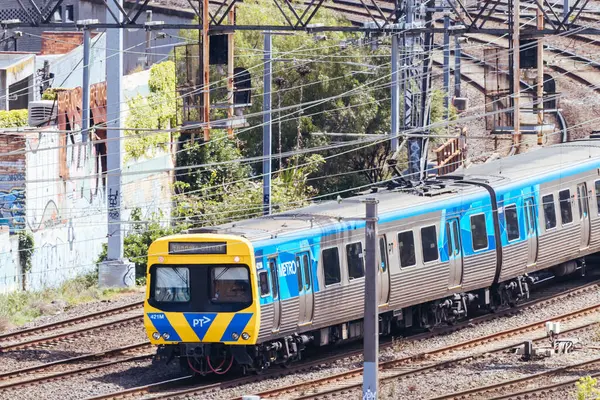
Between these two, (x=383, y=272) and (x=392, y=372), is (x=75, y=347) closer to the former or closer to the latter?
(x=383, y=272)

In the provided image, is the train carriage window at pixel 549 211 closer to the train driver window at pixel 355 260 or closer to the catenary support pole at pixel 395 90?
the catenary support pole at pixel 395 90

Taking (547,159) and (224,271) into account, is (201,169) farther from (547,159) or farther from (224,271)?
(224,271)

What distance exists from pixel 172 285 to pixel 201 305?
571mm

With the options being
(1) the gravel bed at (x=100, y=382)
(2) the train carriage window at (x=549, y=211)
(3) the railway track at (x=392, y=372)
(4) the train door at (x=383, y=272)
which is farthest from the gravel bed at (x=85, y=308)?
(2) the train carriage window at (x=549, y=211)

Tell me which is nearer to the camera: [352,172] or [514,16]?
[514,16]

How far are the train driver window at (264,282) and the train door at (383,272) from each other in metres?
2.52

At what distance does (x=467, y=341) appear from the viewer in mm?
23000

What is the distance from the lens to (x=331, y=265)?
70.5 ft

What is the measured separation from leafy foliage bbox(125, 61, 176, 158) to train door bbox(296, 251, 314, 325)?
15.9 m

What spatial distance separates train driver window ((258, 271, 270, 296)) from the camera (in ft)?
65.9

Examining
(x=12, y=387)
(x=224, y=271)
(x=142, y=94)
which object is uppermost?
(x=142, y=94)

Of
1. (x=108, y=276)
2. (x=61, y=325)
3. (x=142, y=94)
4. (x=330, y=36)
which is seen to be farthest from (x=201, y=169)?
(x=61, y=325)

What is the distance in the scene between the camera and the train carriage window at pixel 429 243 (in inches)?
906

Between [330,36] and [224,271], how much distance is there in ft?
72.0
